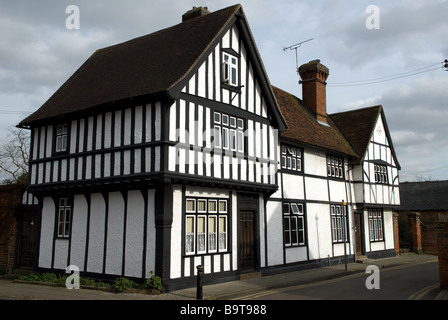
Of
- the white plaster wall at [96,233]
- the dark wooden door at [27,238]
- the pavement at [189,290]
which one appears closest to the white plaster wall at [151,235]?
the pavement at [189,290]

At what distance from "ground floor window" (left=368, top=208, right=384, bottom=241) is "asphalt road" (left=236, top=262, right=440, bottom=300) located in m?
8.75

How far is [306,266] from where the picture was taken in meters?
19.5

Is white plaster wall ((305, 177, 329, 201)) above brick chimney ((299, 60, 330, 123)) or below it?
below

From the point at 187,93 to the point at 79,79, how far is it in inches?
279

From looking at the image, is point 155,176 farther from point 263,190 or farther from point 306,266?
point 306,266

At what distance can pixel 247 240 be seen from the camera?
54.0ft

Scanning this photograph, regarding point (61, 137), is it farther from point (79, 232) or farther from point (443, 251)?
point (443, 251)

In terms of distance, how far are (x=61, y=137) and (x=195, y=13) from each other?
8231mm

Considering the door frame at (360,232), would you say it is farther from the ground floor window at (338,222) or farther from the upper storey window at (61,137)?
the upper storey window at (61,137)

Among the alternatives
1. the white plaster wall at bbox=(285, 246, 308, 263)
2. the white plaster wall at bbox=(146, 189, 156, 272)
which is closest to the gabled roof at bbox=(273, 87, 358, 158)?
the white plaster wall at bbox=(285, 246, 308, 263)

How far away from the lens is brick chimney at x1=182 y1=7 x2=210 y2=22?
18547 millimetres

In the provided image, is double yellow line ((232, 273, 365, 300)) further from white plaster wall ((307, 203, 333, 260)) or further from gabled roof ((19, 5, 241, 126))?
gabled roof ((19, 5, 241, 126))

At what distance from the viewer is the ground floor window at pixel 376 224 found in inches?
1002
